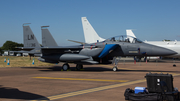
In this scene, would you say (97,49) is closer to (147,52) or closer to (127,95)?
(147,52)

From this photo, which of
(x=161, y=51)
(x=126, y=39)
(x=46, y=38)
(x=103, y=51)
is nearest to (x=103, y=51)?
(x=103, y=51)

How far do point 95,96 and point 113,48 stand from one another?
9124 mm

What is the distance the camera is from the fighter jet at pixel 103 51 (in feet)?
48.1

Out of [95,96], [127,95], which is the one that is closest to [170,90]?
[127,95]

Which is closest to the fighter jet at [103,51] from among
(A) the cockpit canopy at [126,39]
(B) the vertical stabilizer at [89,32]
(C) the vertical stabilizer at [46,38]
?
(A) the cockpit canopy at [126,39]

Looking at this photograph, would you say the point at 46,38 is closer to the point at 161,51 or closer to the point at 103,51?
the point at 103,51

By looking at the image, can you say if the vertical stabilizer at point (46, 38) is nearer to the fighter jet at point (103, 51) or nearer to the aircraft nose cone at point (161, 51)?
the fighter jet at point (103, 51)

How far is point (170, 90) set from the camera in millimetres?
5711

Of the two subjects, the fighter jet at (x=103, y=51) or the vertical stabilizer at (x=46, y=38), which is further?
the vertical stabilizer at (x=46, y=38)

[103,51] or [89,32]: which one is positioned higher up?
[89,32]

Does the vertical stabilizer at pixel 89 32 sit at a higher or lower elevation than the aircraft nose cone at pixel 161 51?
higher

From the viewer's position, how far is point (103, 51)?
15.4 m

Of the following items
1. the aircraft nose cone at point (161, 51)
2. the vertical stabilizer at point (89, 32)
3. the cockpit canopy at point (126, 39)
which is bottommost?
the aircraft nose cone at point (161, 51)

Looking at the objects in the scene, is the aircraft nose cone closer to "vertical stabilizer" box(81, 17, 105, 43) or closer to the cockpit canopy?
the cockpit canopy
